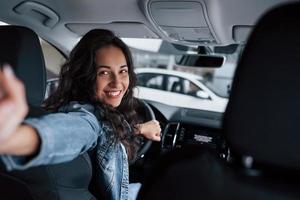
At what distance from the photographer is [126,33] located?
308 cm

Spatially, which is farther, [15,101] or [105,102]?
[105,102]

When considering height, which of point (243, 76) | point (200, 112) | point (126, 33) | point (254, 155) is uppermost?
point (243, 76)

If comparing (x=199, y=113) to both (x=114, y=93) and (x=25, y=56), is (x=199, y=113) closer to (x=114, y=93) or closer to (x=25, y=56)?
(x=114, y=93)

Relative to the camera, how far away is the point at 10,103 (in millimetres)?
866

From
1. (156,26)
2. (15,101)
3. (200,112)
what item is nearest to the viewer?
(15,101)

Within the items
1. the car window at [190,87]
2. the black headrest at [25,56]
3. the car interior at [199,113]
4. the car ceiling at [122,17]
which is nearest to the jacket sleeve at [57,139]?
the car interior at [199,113]

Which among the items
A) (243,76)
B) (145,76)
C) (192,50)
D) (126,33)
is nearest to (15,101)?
→ (243,76)

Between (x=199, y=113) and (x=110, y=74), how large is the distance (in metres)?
1.45

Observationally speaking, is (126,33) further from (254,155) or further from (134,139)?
(254,155)

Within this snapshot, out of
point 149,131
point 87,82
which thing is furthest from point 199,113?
point 87,82

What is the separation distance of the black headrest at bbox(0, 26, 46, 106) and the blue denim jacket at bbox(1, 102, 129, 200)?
208 mm

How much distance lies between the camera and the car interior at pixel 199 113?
1.11 metres

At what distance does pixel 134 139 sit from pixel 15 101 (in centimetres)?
140

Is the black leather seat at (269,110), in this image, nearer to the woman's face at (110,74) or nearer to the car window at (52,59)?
the woman's face at (110,74)
